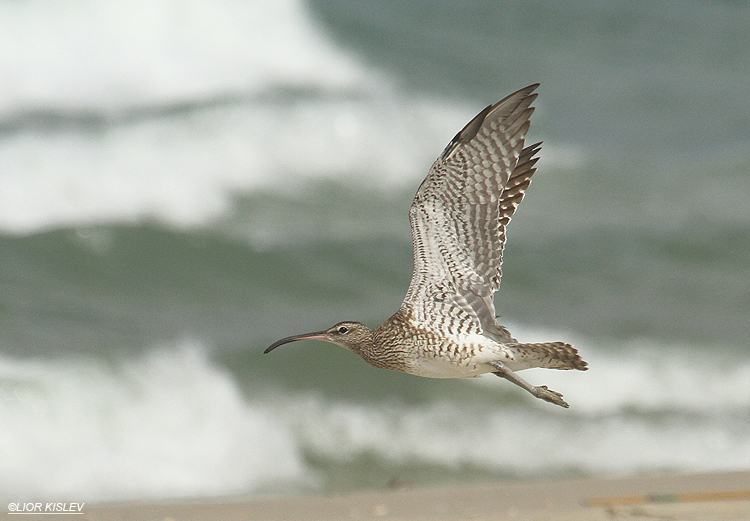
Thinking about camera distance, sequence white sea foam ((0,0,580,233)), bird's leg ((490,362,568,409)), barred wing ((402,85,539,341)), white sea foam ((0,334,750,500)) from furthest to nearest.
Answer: white sea foam ((0,0,580,233)), white sea foam ((0,334,750,500)), bird's leg ((490,362,568,409)), barred wing ((402,85,539,341))

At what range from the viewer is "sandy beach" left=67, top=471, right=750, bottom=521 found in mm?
5602

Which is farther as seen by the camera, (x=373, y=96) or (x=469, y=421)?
(x=373, y=96)

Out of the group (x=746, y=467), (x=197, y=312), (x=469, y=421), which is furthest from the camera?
(x=197, y=312)

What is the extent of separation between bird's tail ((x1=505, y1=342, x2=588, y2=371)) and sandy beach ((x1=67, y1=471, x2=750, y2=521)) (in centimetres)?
108

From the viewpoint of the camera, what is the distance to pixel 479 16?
15805 millimetres

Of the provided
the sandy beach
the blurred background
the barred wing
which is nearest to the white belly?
the barred wing

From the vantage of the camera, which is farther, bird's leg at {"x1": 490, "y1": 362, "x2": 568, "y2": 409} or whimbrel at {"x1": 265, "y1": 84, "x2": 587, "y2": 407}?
bird's leg at {"x1": 490, "y1": 362, "x2": 568, "y2": 409}

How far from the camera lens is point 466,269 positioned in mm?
5078

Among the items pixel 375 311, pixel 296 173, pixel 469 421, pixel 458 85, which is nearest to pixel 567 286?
pixel 375 311

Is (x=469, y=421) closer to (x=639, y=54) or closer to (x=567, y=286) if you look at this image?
(x=567, y=286)

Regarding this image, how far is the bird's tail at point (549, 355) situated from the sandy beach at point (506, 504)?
108 centimetres

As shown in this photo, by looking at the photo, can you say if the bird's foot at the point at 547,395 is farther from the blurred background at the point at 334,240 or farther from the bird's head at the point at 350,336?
the blurred background at the point at 334,240

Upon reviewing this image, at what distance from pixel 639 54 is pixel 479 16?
2859mm

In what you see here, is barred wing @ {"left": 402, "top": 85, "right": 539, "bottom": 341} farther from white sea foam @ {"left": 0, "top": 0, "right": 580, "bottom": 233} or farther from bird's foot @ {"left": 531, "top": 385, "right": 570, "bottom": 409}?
white sea foam @ {"left": 0, "top": 0, "right": 580, "bottom": 233}
